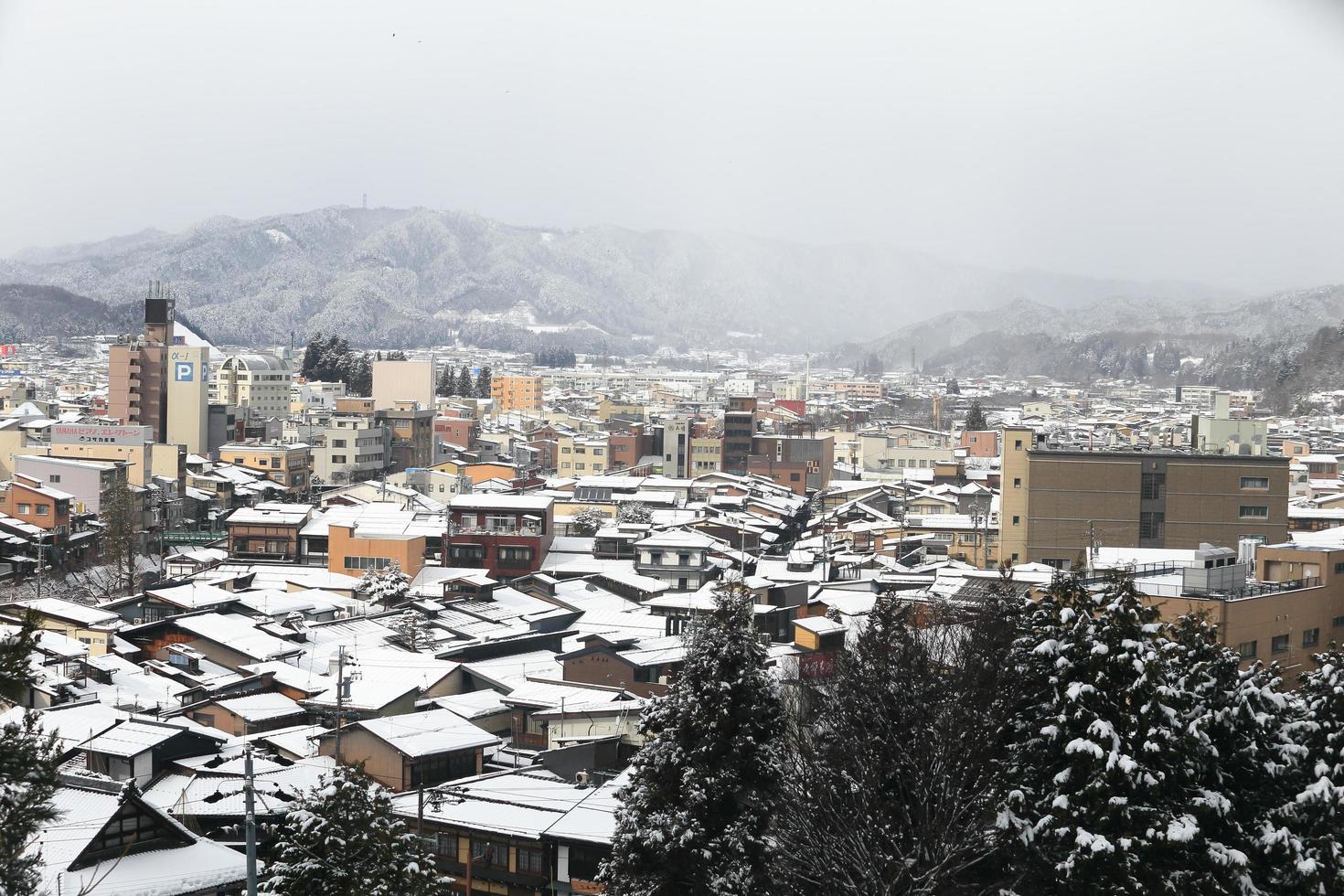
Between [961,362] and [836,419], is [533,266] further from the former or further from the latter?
[836,419]

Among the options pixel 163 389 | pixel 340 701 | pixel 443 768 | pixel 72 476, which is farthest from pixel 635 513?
pixel 163 389

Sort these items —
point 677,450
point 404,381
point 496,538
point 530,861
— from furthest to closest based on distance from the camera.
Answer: point 404,381, point 677,450, point 496,538, point 530,861

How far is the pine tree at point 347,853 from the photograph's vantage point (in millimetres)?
2842

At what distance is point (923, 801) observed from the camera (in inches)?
119

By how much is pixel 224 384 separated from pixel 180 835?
17.1 meters

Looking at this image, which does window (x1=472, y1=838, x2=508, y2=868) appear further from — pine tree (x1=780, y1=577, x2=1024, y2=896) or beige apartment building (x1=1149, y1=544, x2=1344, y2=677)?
beige apartment building (x1=1149, y1=544, x2=1344, y2=677)

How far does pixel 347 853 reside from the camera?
287 cm

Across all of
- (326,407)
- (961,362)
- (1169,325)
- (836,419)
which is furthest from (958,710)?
(1169,325)

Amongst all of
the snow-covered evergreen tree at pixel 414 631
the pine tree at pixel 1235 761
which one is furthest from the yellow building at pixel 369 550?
the pine tree at pixel 1235 761

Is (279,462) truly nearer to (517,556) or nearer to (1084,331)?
(517,556)

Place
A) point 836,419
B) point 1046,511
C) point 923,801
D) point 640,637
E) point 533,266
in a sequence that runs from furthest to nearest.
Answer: point 533,266
point 836,419
point 1046,511
point 640,637
point 923,801

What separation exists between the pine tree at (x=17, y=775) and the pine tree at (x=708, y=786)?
1339 millimetres

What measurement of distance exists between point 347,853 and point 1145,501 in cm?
618

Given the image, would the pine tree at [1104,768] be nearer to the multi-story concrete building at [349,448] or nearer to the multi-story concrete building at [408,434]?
the multi-story concrete building at [349,448]
